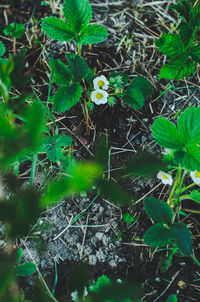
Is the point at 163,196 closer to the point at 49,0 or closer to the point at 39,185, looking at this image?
the point at 39,185

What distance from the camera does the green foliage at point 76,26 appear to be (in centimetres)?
149

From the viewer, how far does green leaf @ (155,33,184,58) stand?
150cm

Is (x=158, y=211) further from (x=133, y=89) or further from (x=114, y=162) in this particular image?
(x=133, y=89)

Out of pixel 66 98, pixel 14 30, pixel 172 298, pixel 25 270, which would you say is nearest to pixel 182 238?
pixel 172 298

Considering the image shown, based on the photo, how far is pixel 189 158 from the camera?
125 cm

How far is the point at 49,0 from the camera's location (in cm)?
197

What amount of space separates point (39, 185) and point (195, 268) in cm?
90

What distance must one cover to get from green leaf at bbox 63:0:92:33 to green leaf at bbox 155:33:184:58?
15.9 inches

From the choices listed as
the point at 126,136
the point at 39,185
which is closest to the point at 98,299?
the point at 39,185

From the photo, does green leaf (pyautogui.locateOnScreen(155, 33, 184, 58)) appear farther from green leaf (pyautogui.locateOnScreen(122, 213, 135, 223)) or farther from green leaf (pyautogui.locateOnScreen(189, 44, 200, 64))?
green leaf (pyautogui.locateOnScreen(122, 213, 135, 223))

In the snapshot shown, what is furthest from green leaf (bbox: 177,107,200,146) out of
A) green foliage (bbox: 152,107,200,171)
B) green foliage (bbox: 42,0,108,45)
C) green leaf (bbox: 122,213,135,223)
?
green foliage (bbox: 42,0,108,45)

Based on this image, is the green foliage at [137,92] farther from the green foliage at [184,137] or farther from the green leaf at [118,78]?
the green foliage at [184,137]

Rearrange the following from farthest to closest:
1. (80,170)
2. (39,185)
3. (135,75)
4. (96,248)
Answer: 1. (135,75)
2. (39,185)
3. (96,248)
4. (80,170)

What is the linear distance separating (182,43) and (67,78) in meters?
0.64
